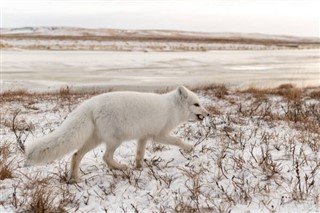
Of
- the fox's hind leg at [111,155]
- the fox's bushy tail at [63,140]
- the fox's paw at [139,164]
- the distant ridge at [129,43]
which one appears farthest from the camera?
the distant ridge at [129,43]

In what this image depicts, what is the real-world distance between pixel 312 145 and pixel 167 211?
2508 mm

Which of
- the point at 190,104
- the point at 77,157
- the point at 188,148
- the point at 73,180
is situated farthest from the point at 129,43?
the point at 73,180

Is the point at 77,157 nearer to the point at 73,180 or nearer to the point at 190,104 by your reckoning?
the point at 73,180

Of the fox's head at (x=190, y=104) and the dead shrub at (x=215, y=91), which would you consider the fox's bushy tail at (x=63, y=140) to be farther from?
the dead shrub at (x=215, y=91)

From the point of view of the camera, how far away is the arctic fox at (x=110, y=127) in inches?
156

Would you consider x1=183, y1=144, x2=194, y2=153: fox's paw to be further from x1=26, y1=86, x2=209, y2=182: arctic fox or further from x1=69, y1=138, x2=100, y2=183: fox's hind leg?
x1=69, y1=138, x2=100, y2=183: fox's hind leg

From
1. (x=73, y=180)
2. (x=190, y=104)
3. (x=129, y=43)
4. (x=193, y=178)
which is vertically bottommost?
(x=73, y=180)

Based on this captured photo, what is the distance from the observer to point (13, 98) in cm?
1016

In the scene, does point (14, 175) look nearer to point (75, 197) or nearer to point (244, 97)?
point (75, 197)

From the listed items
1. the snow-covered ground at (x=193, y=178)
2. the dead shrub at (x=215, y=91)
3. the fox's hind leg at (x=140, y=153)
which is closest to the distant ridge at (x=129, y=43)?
the dead shrub at (x=215, y=91)

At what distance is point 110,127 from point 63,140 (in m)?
0.55

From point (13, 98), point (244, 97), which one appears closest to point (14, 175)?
point (13, 98)

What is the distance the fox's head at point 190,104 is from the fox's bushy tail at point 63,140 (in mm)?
1539

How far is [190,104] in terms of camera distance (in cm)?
543
